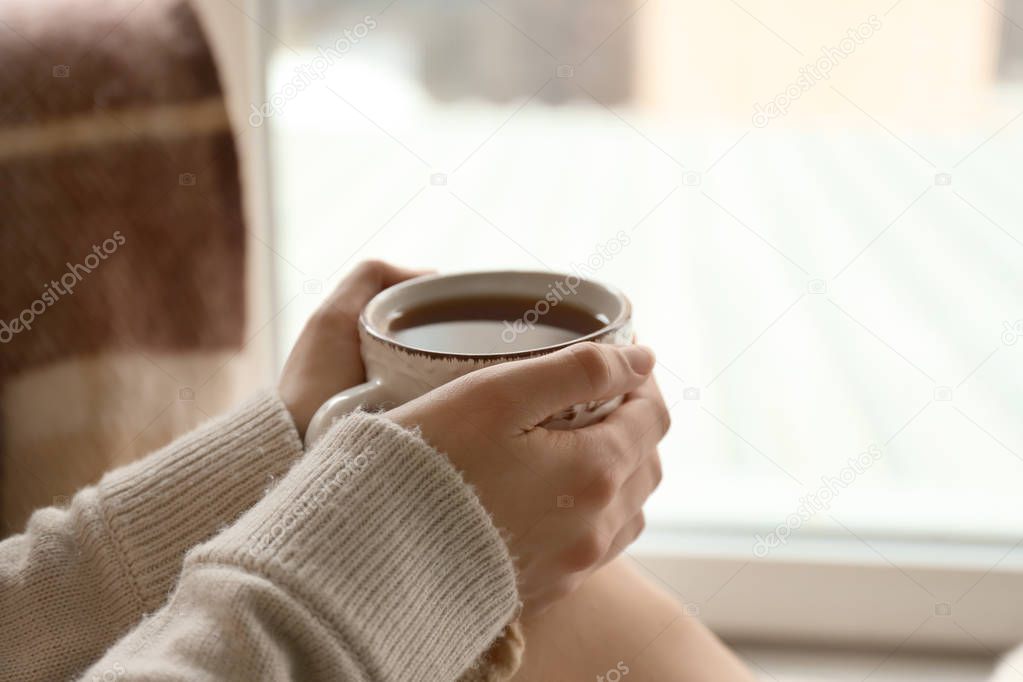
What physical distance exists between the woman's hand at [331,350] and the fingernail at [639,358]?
204 mm

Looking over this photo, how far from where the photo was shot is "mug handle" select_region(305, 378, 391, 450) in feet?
1.79

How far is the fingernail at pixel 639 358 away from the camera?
556 millimetres

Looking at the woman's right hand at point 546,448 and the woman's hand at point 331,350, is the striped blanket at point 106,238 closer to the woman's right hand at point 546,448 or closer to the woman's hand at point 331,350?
the woman's hand at point 331,350

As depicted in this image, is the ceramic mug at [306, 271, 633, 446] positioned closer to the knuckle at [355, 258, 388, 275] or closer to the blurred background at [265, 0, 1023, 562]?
the knuckle at [355, 258, 388, 275]

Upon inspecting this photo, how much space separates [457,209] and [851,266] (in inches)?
17.3

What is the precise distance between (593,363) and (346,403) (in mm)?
142

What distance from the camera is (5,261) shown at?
704 mm

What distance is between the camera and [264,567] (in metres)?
0.43

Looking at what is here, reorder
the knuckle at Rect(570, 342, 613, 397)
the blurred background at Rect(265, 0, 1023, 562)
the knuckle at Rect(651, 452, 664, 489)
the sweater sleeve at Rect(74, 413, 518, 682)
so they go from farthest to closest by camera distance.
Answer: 1. the blurred background at Rect(265, 0, 1023, 562)
2. the knuckle at Rect(651, 452, 664, 489)
3. the knuckle at Rect(570, 342, 613, 397)
4. the sweater sleeve at Rect(74, 413, 518, 682)

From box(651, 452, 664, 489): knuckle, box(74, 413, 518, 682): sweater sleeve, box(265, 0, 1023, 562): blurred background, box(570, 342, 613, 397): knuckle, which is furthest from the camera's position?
box(265, 0, 1023, 562): blurred background

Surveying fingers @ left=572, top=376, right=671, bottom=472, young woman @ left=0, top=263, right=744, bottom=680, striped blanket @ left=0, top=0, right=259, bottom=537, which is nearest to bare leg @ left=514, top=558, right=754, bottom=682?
young woman @ left=0, top=263, right=744, bottom=680

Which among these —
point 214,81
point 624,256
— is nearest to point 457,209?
point 624,256

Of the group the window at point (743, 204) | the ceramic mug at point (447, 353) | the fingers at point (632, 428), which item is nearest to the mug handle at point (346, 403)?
the ceramic mug at point (447, 353)

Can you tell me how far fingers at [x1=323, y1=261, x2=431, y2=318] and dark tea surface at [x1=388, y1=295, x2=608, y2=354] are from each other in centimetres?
8
